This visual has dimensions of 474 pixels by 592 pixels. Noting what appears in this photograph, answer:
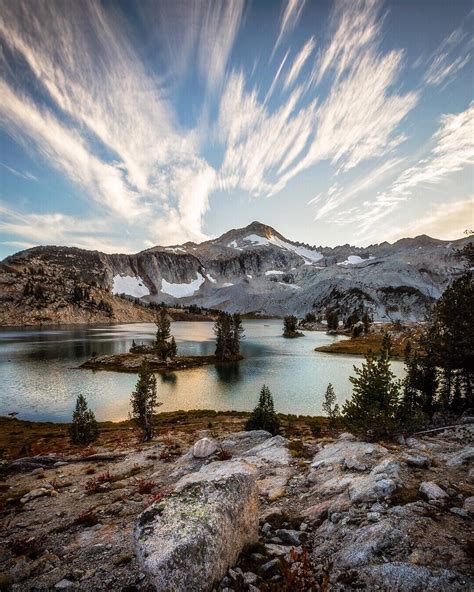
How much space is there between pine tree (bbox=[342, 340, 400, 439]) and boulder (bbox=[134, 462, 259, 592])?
1323 cm

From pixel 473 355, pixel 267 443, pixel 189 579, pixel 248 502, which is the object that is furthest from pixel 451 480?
pixel 473 355

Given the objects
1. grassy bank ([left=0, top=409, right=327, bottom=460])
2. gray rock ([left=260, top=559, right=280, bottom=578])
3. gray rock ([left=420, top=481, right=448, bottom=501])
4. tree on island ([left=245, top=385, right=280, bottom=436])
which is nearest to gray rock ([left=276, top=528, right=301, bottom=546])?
gray rock ([left=260, top=559, right=280, bottom=578])

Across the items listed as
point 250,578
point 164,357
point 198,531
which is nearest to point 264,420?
point 250,578

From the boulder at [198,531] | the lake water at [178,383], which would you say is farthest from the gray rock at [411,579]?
the lake water at [178,383]

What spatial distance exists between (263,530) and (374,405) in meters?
13.6

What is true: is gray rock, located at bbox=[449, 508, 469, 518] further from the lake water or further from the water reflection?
the water reflection

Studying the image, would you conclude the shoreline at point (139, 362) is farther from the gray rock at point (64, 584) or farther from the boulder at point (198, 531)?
the boulder at point (198, 531)

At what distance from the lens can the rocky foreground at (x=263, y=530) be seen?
6953 mm

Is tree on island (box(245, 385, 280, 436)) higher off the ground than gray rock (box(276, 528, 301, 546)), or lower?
lower

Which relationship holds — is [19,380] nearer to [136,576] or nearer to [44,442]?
[44,442]

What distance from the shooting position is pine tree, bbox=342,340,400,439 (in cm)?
2073

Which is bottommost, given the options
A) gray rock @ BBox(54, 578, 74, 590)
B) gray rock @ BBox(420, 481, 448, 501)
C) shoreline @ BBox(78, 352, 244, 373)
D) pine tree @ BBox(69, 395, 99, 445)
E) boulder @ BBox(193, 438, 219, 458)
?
shoreline @ BBox(78, 352, 244, 373)

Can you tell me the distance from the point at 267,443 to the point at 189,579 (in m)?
18.1

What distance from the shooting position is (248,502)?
29.2 feet
